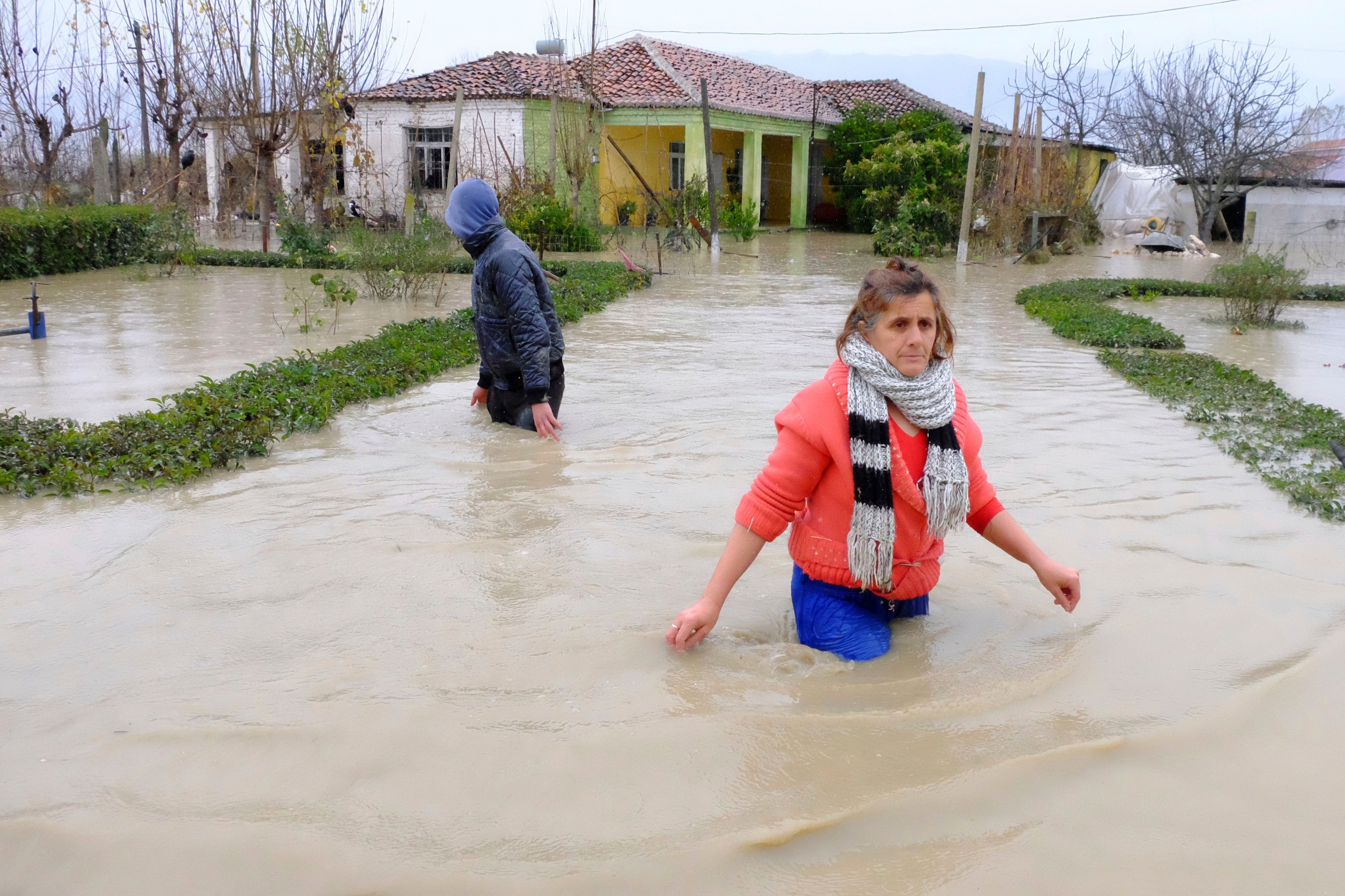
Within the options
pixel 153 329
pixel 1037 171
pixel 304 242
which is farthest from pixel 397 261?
pixel 1037 171

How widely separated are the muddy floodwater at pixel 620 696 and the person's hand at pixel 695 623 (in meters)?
0.13

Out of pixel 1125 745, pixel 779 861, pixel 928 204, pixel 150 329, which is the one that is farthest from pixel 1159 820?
pixel 928 204

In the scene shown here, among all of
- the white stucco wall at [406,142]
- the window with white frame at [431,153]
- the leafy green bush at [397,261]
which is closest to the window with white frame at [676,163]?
the white stucco wall at [406,142]

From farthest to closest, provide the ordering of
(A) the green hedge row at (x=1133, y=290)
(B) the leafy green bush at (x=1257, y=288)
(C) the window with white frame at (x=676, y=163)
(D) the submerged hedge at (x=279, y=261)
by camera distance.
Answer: (C) the window with white frame at (x=676, y=163) → (D) the submerged hedge at (x=279, y=261) → (A) the green hedge row at (x=1133, y=290) → (B) the leafy green bush at (x=1257, y=288)

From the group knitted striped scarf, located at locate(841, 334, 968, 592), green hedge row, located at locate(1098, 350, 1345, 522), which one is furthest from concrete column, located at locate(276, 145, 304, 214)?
knitted striped scarf, located at locate(841, 334, 968, 592)

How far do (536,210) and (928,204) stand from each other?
8.73m

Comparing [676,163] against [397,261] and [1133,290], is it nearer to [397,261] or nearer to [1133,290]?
[1133,290]

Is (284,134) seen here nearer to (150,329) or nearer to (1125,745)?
(150,329)

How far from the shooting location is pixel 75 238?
16.9 metres

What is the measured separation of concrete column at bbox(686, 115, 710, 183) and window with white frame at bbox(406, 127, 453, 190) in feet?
20.1

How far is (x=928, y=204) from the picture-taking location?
23.6m

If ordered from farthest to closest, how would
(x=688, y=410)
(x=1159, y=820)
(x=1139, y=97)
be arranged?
(x=1139, y=97)
(x=688, y=410)
(x=1159, y=820)

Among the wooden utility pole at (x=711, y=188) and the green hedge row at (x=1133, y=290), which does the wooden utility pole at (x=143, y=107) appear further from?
the green hedge row at (x=1133, y=290)

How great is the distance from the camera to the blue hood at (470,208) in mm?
6125
